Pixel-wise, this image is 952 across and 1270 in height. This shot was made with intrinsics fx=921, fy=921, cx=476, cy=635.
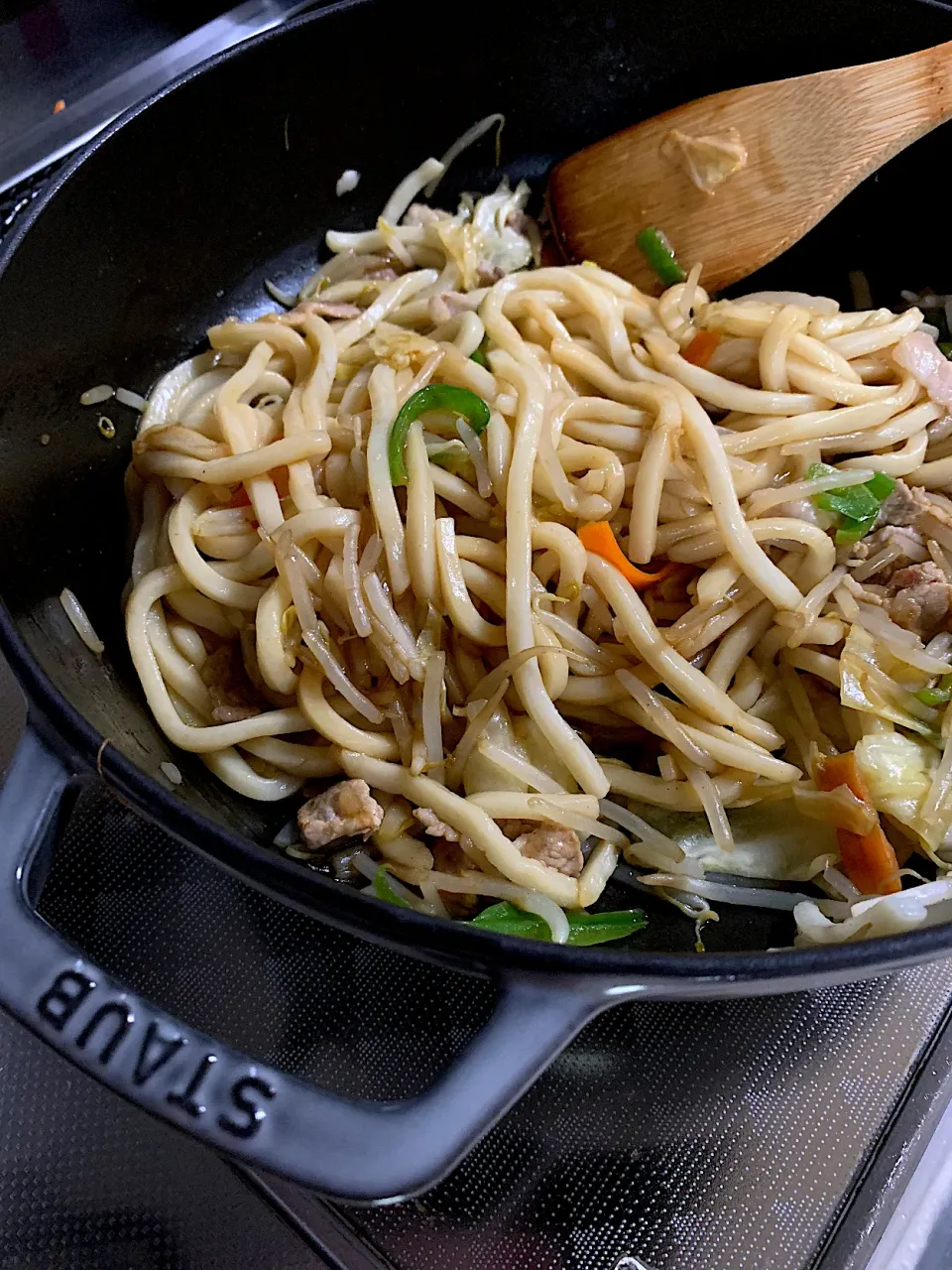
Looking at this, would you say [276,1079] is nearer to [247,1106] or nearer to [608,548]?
[247,1106]

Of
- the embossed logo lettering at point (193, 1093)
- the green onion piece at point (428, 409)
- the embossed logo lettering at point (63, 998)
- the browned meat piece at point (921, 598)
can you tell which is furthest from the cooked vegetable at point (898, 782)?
the embossed logo lettering at point (63, 998)

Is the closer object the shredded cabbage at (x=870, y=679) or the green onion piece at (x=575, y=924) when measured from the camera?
the green onion piece at (x=575, y=924)

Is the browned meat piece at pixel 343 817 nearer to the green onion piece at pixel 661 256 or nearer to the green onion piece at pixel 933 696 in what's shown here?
the green onion piece at pixel 933 696

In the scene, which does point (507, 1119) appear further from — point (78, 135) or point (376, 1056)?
point (78, 135)

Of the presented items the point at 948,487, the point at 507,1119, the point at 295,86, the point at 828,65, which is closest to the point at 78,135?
the point at 295,86

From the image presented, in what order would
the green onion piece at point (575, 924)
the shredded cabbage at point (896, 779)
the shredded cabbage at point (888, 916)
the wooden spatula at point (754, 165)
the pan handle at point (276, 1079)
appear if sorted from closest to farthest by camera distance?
1. the pan handle at point (276, 1079)
2. the shredded cabbage at point (888, 916)
3. the green onion piece at point (575, 924)
4. the shredded cabbage at point (896, 779)
5. the wooden spatula at point (754, 165)

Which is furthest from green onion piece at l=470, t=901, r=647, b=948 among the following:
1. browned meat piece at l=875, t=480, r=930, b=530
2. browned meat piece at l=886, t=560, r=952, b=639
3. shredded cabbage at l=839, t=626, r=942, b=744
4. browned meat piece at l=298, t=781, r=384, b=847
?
browned meat piece at l=875, t=480, r=930, b=530
